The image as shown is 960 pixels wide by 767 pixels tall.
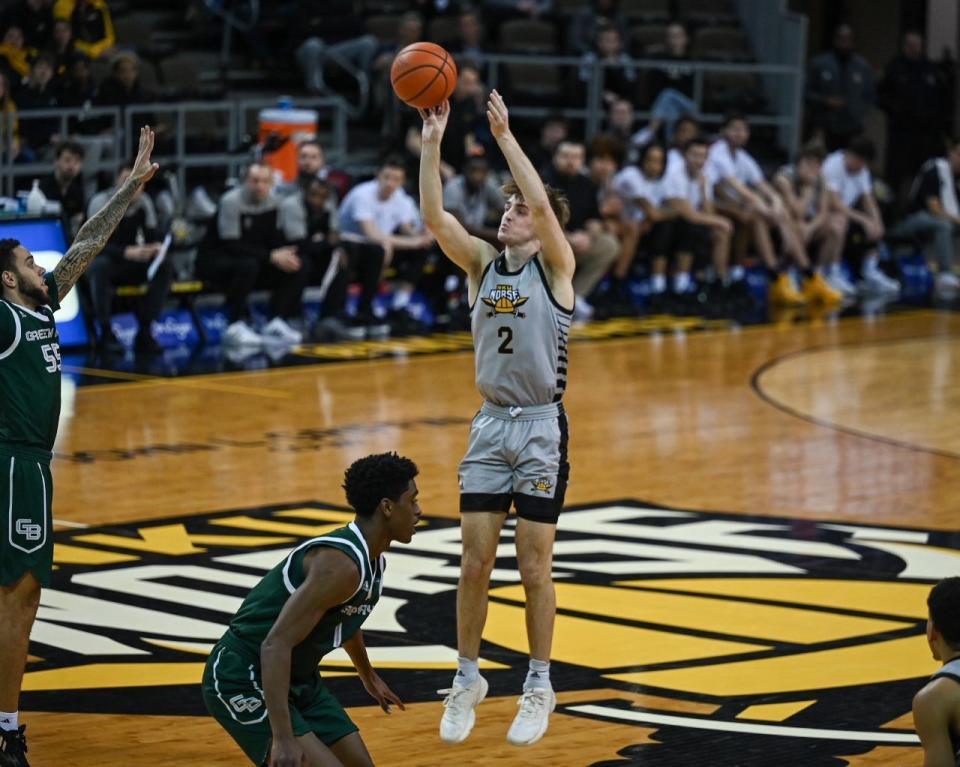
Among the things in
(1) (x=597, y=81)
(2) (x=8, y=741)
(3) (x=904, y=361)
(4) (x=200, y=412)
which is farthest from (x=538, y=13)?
(2) (x=8, y=741)

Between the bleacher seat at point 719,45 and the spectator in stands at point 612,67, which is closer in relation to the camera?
the spectator in stands at point 612,67

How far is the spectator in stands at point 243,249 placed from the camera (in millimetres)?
15805

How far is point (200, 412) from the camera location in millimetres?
13367

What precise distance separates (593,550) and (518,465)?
297 centimetres

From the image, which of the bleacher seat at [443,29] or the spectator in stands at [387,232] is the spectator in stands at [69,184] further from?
the bleacher seat at [443,29]

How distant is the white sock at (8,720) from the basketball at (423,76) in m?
2.74

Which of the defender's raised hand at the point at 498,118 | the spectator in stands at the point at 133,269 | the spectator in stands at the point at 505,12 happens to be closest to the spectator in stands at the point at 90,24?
the spectator in stands at the point at 133,269

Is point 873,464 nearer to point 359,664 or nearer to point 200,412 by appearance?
point 200,412

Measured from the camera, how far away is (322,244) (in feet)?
53.9

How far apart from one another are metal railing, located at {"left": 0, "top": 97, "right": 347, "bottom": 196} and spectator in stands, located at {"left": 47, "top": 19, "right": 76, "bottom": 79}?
462 mm

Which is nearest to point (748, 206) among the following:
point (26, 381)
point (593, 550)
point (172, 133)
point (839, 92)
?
point (839, 92)

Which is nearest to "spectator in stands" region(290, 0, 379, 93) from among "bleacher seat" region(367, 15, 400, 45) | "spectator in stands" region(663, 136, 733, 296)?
"bleacher seat" region(367, 15, 400, 45)

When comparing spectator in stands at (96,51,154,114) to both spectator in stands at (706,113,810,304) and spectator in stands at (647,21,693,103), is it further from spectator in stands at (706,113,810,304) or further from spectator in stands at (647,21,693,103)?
spectator in stands at (647,21,693,103)

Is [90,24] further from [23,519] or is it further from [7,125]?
[23,519]
